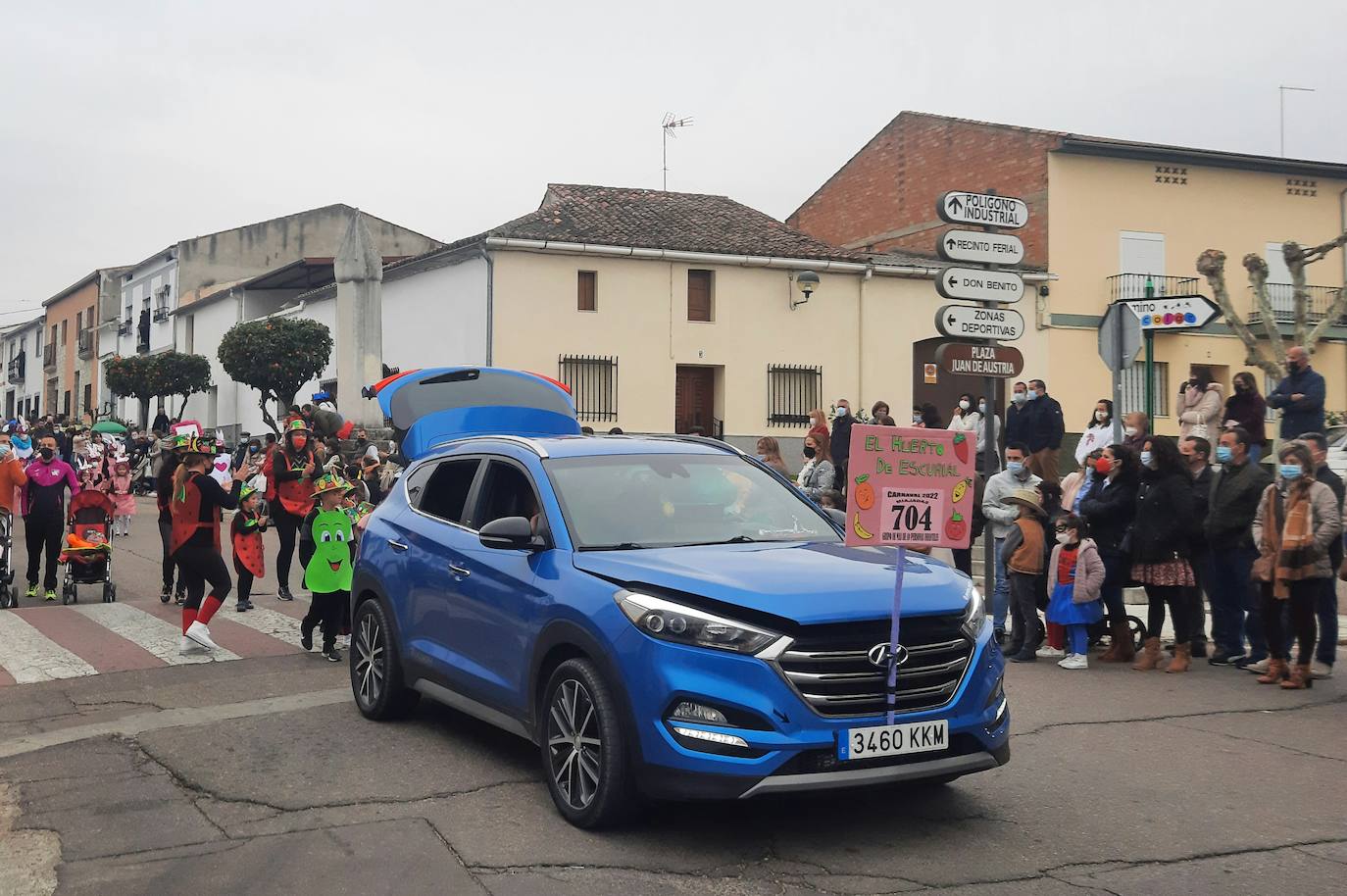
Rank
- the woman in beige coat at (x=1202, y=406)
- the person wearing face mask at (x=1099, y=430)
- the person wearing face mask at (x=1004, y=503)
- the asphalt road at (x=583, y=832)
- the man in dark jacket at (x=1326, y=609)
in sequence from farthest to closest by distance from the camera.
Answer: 1. the person wearing face mask at (x=1099, y=430)
2. the woman in beige coat at (x=1202, y=406)
3. the person wearing face mask at (x=1004, y=503)
4. the man in dark jacket at (x=1326, y=609)
5. the asphalt road at (x=583, y=832)

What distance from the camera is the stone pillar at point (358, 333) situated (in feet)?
96.7

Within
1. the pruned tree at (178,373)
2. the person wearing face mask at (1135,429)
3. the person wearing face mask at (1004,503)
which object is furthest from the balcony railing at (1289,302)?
the pruned tree at (178,373)

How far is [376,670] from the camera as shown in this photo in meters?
7.96

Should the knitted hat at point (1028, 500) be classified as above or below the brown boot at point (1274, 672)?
above

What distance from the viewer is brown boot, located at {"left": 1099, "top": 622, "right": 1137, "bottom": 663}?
34.6ft

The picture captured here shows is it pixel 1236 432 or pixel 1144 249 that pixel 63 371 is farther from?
pixel 1236 432

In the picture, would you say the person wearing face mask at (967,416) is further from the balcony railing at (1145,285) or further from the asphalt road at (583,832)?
the balcony railing at (1145,285)

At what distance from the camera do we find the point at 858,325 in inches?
1344

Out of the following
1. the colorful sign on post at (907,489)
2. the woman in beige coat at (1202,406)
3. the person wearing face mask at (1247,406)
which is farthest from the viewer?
the woman in beige coat at (1202,406)

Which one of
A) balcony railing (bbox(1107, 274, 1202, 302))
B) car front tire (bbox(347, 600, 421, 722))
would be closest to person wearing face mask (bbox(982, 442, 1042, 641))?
car front tire (bbox(347, 600, 421, 722))

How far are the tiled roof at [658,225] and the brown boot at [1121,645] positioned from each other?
881 inches

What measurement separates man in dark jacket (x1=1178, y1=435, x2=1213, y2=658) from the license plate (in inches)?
220

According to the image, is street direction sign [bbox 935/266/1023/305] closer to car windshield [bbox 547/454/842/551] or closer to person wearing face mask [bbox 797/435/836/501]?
→ person wearing face mask [bbox 797/435/836/501]

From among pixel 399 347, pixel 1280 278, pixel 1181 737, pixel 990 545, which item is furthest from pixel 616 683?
pixel 1280 278
